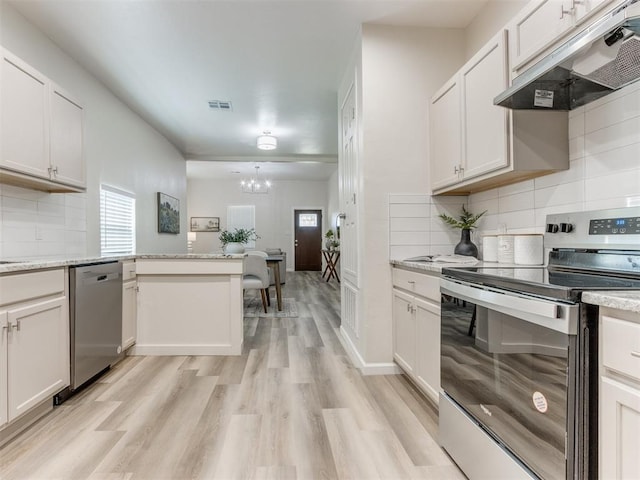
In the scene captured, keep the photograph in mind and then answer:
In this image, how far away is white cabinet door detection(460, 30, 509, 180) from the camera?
1.84 metres

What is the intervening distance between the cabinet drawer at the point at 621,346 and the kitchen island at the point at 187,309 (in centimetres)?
256

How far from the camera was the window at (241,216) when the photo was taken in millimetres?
10562

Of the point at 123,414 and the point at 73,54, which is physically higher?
the point at 73,54

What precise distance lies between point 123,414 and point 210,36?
109 inches

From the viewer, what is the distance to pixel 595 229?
150 cm

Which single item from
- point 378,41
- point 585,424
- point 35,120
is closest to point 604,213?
point 585,424

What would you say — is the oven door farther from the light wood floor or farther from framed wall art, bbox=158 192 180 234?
framed wall art, bbox=158 192 180 234

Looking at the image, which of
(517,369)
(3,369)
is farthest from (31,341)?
(517,369)

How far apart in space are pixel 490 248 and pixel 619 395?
4.67ft

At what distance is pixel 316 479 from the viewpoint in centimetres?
143

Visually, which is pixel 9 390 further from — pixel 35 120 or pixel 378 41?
pixel 378 41

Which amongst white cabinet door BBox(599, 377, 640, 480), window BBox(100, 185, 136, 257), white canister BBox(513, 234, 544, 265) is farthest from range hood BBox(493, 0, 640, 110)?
window BBox(100, 185, 136, 257)

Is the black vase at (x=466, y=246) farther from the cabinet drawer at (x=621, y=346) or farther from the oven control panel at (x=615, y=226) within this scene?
the cabinet drawer at (x=621, y=346)

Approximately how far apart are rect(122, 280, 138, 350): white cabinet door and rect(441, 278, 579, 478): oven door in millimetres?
2511
